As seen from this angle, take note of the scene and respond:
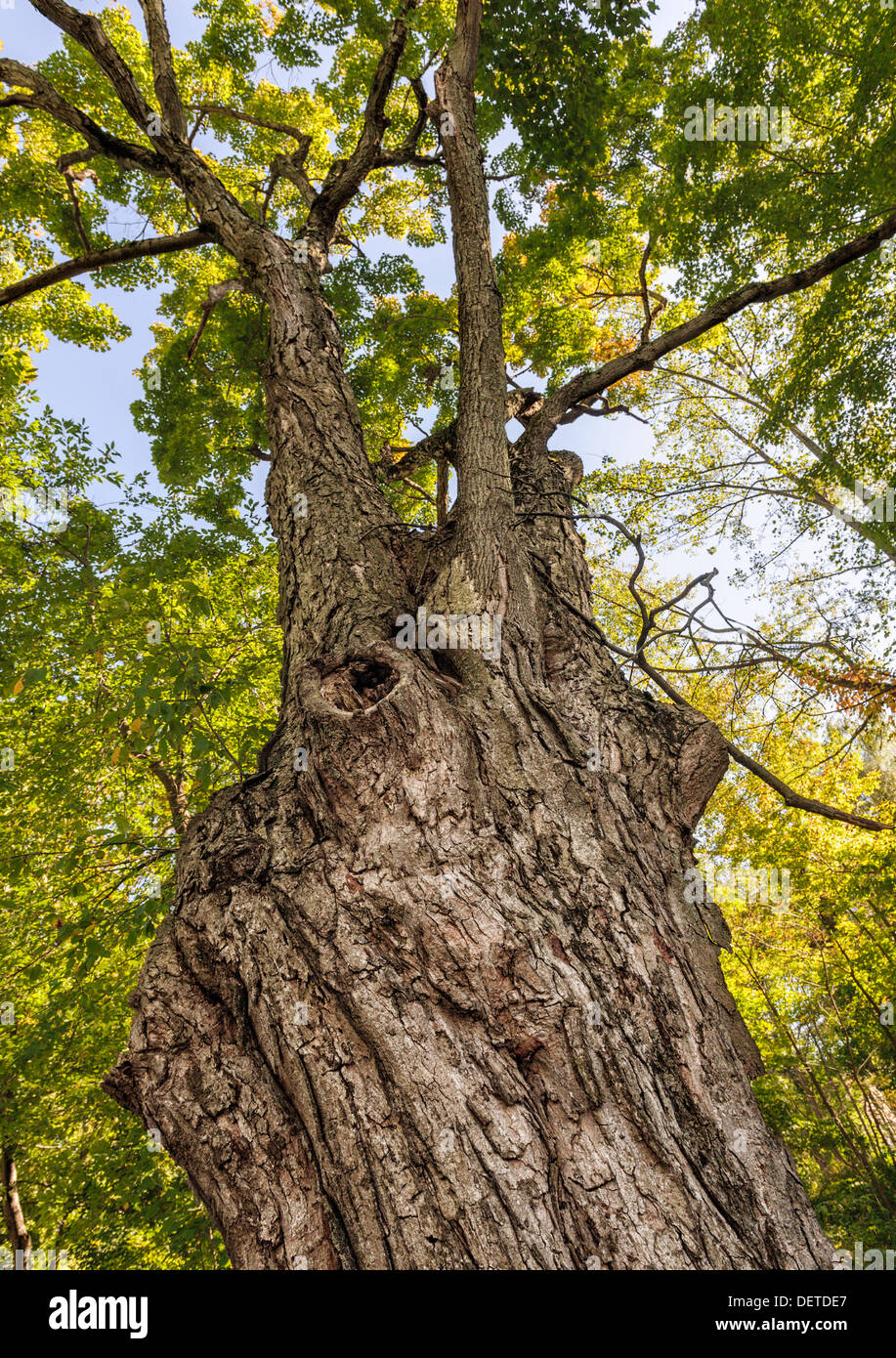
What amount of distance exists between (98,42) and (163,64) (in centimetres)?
84

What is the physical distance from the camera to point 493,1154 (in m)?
1.40

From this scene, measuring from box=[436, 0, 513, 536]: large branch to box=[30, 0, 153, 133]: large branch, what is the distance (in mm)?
2037

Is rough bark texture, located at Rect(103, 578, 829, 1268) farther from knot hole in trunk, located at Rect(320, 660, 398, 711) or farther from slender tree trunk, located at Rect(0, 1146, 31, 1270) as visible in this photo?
slender tree trunk, located at Rect(0, 1146, 31, 1270)

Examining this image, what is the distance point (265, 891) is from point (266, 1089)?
1.62ft

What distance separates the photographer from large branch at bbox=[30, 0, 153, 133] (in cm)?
404

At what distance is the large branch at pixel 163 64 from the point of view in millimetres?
4637

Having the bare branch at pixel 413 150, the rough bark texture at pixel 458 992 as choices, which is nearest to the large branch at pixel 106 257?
the bare branch at pixel 413 150

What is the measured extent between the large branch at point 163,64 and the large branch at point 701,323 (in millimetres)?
3350

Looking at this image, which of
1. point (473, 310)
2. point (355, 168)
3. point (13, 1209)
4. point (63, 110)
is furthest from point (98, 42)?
point (13, 1209)

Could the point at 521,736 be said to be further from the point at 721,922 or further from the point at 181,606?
the point at 181,606

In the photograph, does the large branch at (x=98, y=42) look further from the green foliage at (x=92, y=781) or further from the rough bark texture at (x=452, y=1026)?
the rough bark texture at (x=452, y=1026)

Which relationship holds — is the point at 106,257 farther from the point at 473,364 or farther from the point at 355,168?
the point at 473,364

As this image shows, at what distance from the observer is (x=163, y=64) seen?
188 inches
